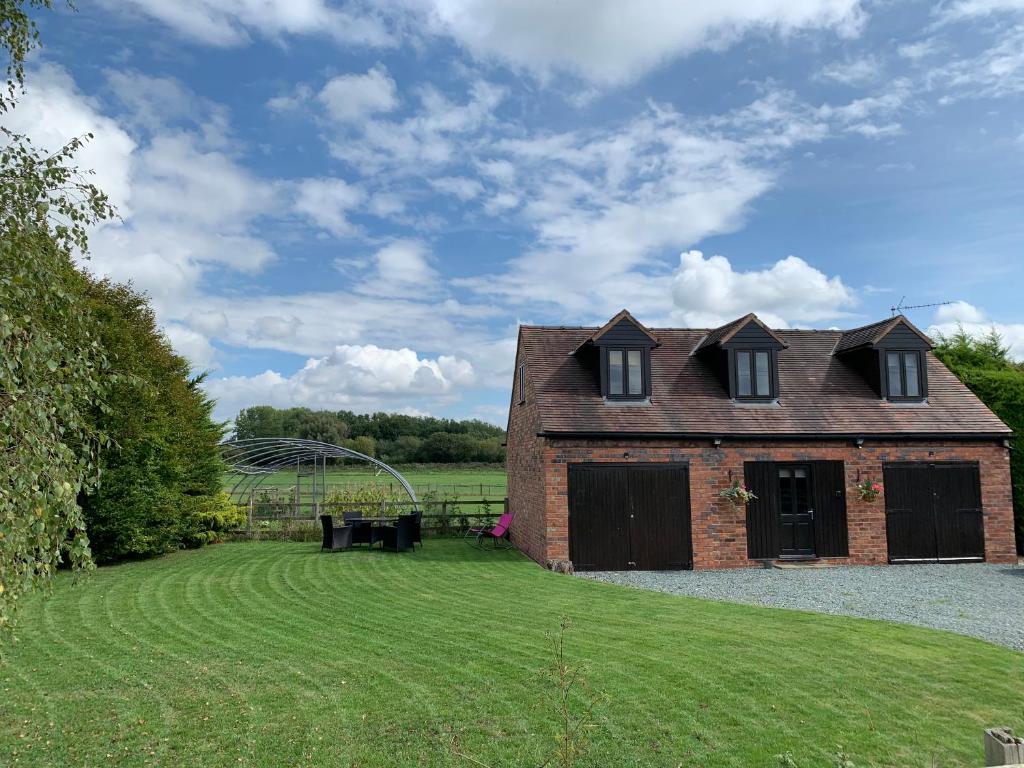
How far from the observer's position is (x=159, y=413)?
16594 millimetres

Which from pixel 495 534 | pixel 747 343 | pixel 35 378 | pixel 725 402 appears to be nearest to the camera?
pixel 35 378

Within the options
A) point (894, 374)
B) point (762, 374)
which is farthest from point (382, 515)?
point (894, 374)

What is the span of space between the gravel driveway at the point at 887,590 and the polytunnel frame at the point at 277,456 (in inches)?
381

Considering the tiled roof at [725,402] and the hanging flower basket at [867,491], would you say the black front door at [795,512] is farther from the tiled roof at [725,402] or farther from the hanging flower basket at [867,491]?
the hanging flower basket at [867,491]

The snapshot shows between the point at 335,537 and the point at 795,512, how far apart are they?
11.2m

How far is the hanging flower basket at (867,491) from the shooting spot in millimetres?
15539

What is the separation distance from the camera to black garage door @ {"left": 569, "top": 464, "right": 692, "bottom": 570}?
Result: 1470cm

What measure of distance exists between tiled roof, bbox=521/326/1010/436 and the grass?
5205mm

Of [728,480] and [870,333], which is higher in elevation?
[870,333]

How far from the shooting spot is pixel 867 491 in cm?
1553

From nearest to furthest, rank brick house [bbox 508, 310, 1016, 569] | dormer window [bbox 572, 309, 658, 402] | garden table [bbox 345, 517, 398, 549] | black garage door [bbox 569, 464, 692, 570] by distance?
1. black garage door [bbox 569, 464, 692, 570]
2. brick house [bbox 508, 310, 1016, 569]
3. dormer window [bbox 572, 309, 658, 402]
4. garden table [bbox 345, 517, 398, 549]

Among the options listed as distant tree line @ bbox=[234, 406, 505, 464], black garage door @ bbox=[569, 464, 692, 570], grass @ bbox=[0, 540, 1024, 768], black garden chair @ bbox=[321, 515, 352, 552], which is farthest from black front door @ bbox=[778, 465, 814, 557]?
distant tree line @ bbox=[234, 406, 505, 464]

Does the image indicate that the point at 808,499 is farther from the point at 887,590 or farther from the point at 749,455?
the point at 887,590

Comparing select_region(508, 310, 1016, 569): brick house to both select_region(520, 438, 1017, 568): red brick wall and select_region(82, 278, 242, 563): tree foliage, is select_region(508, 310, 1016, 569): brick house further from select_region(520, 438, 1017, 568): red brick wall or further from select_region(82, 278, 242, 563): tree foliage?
select_region(82, 278, 242, 563): tree foliage
